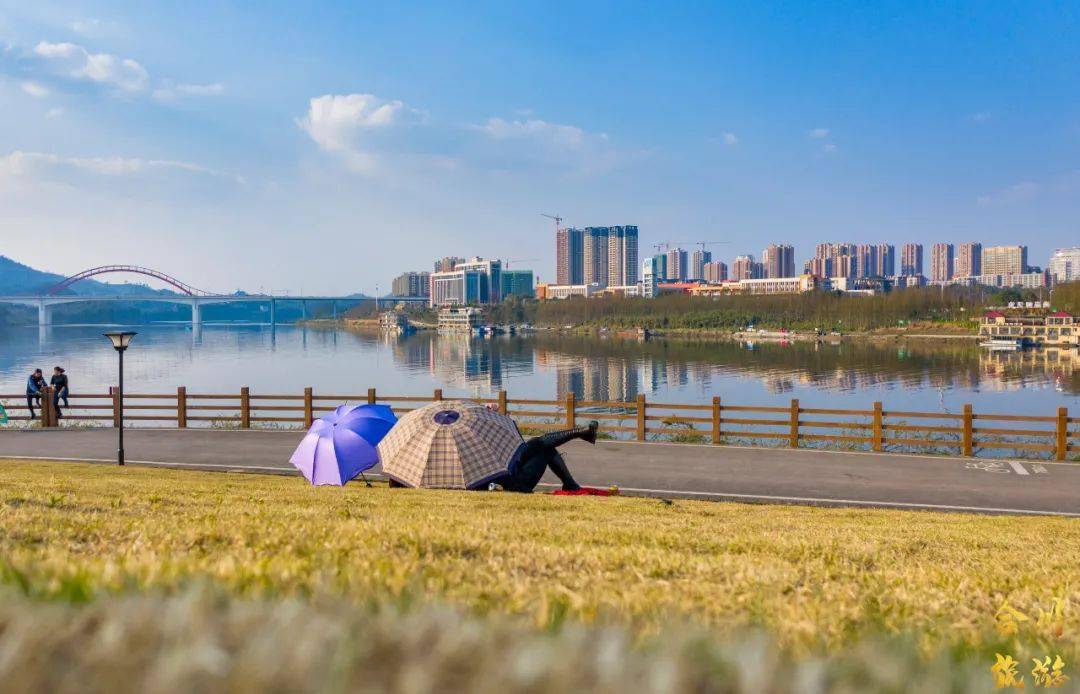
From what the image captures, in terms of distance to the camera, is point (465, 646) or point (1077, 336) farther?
point (1077, 336)

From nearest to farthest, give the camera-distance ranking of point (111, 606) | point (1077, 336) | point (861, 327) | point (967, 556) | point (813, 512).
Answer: point (111, 606)
point (967, 556)
point (813, 512)
point (1077, 336)
point (861, 327)

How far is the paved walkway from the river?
3467 cm

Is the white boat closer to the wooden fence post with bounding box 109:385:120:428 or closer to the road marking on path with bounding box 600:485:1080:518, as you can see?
the road marking on path with bounding box 600:485:1080:518

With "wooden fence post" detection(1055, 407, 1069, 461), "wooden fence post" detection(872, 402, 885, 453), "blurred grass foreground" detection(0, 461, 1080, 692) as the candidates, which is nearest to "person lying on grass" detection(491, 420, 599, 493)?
"blurred grass foreground" detection(0, 461, 1080, 692)

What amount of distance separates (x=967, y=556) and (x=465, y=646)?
6.43 meters

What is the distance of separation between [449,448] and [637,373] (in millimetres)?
68826

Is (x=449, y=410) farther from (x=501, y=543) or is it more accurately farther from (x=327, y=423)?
(x=501, y=543)

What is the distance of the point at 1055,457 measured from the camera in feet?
66.1

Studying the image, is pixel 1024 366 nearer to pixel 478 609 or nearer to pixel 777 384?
pixel 777 384

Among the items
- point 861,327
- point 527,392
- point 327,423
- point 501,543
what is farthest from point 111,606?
point 861,327

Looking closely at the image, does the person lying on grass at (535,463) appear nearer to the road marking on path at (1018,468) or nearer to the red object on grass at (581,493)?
the red object on grass at (581,493)

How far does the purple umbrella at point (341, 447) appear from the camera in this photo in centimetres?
1452

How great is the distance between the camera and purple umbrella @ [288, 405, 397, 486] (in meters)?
14.5

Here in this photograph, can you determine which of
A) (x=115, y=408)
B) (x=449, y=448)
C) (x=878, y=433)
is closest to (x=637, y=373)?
(x=878, y=433)
